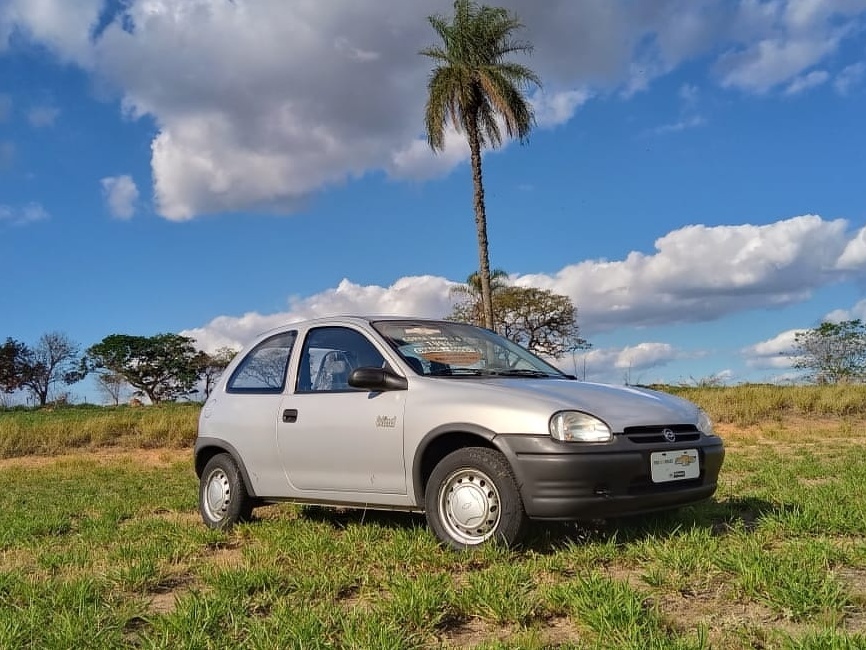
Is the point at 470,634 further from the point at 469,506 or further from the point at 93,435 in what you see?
the point at 93,435

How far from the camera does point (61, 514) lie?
7.78 m

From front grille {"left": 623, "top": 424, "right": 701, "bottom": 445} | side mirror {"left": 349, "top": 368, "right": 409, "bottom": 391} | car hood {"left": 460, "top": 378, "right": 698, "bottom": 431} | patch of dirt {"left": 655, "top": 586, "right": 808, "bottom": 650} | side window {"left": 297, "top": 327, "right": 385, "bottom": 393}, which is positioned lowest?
patch of dirt {"left": 655, "top": 586, "right": 808, "bottom": 650}

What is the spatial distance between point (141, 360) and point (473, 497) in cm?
6849

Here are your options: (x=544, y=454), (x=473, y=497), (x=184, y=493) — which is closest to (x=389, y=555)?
(x=473, y=497)

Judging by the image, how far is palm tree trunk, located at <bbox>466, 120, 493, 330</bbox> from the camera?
898 inches

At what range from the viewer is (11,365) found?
65.5 metres

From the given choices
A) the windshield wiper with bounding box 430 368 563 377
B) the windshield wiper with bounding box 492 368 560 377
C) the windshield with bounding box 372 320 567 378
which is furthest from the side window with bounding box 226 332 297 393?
the windshield wiper with bounding box 492 368 560 377

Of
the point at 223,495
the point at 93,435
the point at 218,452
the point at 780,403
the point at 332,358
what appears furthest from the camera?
the point at 93,435

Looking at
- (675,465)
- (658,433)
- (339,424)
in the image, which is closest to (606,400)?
(658,433)

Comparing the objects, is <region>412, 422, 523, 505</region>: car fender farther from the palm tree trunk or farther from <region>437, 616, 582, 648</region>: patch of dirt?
the palm tree trunk

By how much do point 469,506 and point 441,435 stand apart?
0.47m

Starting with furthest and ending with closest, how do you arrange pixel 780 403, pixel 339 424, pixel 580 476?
pixel 780 403 → pixel 339 424 → pixel 580 476

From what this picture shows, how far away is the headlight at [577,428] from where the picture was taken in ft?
14.0

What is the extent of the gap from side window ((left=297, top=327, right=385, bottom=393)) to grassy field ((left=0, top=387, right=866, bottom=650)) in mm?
1050
